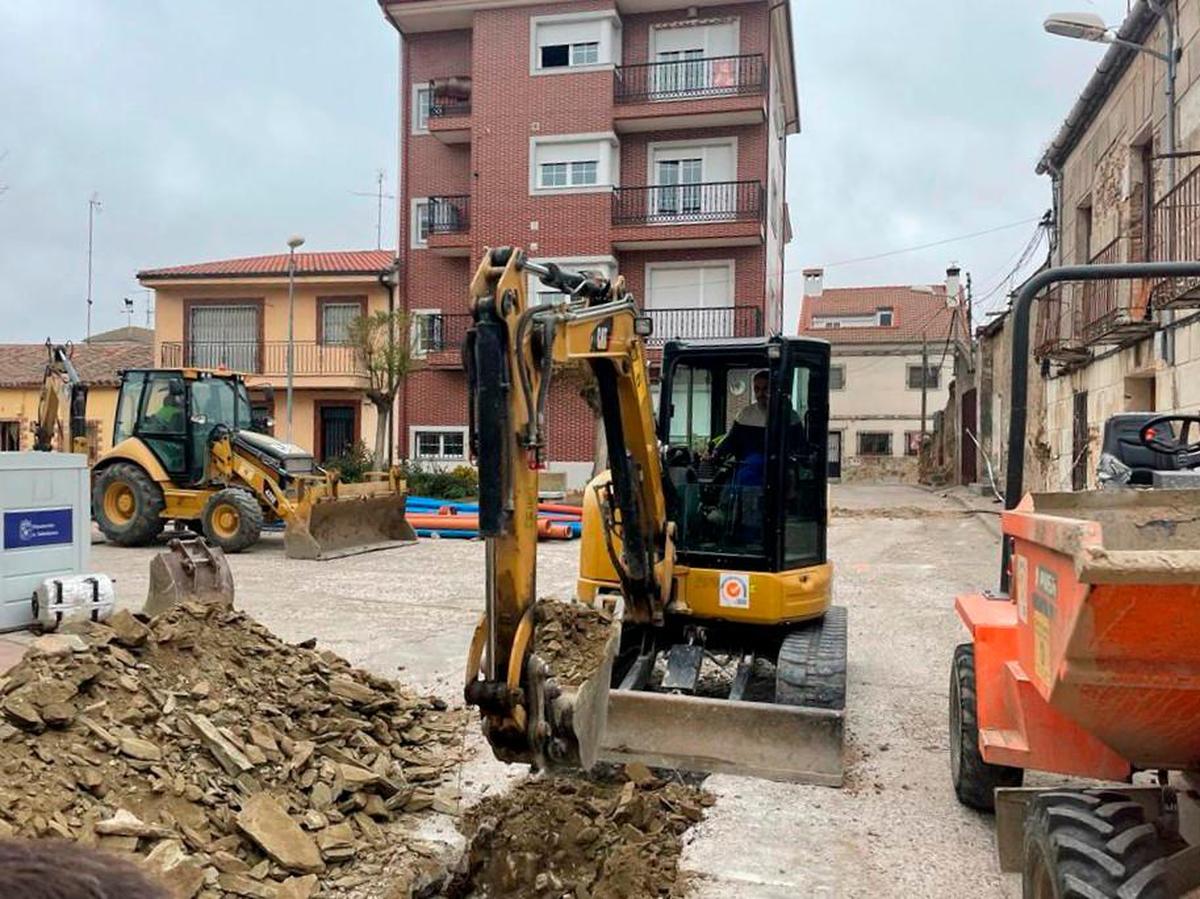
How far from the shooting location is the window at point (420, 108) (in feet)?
86.2

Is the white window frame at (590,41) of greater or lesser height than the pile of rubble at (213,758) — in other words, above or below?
above

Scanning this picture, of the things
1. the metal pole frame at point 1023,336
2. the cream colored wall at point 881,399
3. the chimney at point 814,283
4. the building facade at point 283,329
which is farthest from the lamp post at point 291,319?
the chimney at point 814,283

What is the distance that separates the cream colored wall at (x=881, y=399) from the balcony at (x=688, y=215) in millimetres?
21766

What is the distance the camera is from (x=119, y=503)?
47.8 feet

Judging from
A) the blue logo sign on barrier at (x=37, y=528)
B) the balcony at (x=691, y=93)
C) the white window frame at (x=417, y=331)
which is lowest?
the blue logo sign on barrier at (x=37, y=528)

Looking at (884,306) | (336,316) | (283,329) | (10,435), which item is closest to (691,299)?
(336,316)

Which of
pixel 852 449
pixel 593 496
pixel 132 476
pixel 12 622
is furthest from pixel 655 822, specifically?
pixel 852 449

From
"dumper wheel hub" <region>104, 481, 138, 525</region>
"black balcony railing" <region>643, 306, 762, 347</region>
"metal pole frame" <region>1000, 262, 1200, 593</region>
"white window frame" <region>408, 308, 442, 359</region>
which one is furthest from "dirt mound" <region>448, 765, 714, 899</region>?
"black balcony railing" <region>643, 306, 762, 347</region>

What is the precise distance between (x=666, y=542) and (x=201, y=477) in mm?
10632

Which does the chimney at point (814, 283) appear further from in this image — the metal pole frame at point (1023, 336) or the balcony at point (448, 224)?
the metal pole frame at point (1023, 336)

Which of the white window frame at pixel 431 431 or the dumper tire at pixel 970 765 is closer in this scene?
the dumper tire at pixel 970 765

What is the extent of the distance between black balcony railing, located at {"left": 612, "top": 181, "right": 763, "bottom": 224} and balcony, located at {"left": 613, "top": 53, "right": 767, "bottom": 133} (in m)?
1.52

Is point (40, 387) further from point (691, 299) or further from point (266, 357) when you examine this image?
point (691, 299)

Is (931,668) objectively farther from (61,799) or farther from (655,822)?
(61,799)
